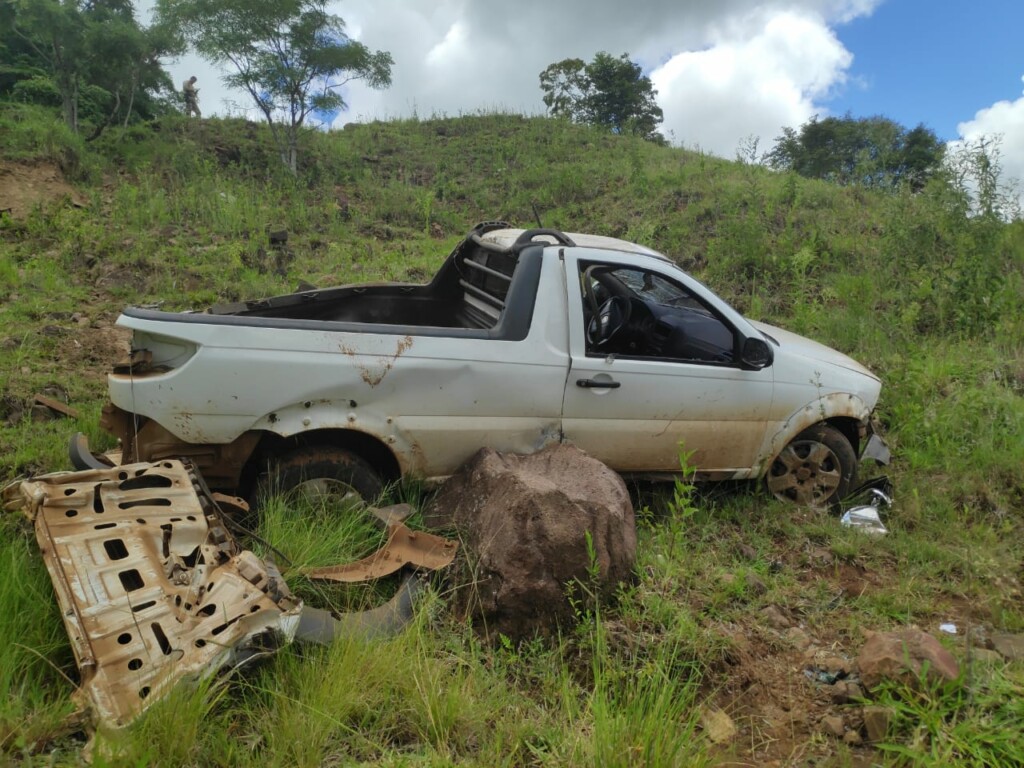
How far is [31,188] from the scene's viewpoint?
1034 cm

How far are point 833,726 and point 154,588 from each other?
2.57 meters

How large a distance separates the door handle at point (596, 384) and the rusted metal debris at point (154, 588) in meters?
1.38

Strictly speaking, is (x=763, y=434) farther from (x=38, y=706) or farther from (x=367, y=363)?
(x=38, y=706)

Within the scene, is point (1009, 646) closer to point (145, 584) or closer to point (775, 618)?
point (775, 618)

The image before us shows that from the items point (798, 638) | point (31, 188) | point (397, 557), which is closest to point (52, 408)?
point (397, 557)

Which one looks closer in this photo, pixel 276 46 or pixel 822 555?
pixel 822 555

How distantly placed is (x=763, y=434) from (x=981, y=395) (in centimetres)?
263

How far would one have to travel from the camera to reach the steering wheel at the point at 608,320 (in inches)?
159

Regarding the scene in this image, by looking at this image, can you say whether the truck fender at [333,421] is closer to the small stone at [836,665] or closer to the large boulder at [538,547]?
the large boulder at [538,547]

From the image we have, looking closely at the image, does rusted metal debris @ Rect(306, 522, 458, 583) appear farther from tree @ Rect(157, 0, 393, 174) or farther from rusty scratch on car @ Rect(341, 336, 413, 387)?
tree @ Rect(157, 0, 393, 174)

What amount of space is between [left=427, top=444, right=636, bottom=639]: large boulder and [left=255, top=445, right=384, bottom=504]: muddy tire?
56cm

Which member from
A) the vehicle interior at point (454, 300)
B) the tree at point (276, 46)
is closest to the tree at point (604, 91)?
the tree at point (276, 46)

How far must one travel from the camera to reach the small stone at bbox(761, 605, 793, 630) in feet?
10.8

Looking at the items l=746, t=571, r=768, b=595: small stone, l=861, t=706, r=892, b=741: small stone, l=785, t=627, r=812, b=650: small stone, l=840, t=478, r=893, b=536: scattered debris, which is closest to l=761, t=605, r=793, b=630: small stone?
l=785, t=627, r=812, b=650: small stone
